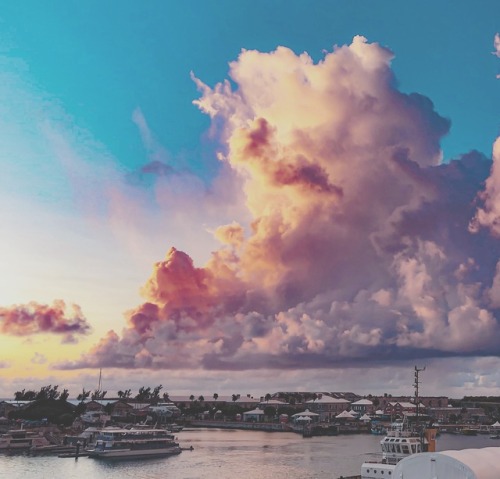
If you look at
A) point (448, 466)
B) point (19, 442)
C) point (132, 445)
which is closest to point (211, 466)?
point (132, 445)

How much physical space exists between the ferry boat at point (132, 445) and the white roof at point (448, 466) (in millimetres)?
74422

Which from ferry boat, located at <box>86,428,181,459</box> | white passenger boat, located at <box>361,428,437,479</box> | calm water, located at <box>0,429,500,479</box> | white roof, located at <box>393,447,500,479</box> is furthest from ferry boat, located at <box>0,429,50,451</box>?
white roof, located at <box>393,447,500,479</box>

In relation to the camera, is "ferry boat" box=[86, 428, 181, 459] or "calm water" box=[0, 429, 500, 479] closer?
"calm water" box=[0, 429, 500, 479]

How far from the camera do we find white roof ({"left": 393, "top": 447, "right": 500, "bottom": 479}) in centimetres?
2869

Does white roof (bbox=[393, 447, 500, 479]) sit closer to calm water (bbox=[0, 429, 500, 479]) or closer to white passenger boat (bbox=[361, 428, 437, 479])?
white passenger boat (bbox=[361, 428, 437, 479])

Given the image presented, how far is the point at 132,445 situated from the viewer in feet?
322

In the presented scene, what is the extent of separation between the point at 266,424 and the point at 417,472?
171002mm

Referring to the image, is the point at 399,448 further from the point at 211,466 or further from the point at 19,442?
the point at 19,442

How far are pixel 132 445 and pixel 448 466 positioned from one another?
78.9 m

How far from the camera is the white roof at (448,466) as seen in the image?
94.1ft

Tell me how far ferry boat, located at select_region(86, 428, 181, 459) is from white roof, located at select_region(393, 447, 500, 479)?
74.4m

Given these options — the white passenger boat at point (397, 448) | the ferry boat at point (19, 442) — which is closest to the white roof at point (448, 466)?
the white passenger boat at point (397, 448)

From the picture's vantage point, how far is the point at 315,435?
522 ft

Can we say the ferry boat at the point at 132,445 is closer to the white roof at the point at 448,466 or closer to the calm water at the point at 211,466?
the calm water at the point at 211,466
